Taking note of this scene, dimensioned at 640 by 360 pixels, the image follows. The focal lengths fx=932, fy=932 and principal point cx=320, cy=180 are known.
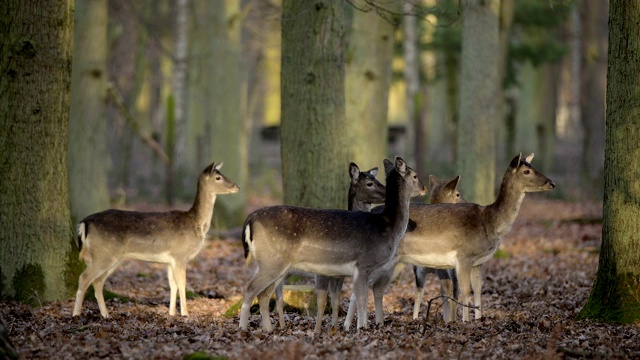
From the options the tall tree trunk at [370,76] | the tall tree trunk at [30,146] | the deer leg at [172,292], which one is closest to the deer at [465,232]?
the deer leg at [172,292]

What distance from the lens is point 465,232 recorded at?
36.6ft

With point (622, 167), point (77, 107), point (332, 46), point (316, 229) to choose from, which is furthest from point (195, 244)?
point (77, 107)

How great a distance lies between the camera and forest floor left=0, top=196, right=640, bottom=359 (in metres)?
8.35

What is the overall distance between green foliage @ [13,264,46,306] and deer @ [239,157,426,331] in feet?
10.2

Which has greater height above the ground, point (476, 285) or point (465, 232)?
point (465, 232)

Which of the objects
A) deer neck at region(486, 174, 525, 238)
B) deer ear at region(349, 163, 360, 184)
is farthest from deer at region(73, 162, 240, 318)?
deer neck at region(486, 174, 525, 238)

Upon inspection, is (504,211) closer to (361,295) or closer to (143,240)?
(361,295)

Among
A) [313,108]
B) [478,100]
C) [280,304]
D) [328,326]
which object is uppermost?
[478,100]

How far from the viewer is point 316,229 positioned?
33.0 feet

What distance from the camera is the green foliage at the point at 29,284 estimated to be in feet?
37.8

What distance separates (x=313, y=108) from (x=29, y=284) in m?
4.72

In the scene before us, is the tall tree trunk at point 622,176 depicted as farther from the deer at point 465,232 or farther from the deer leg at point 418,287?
the deer leg at point 418,287

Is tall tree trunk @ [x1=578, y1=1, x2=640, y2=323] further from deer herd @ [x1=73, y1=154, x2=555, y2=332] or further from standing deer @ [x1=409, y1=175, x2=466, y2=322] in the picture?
standing deer @ [x1=409, y1=175, x2=466, y2=322]

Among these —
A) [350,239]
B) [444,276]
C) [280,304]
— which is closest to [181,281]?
[280,304]
